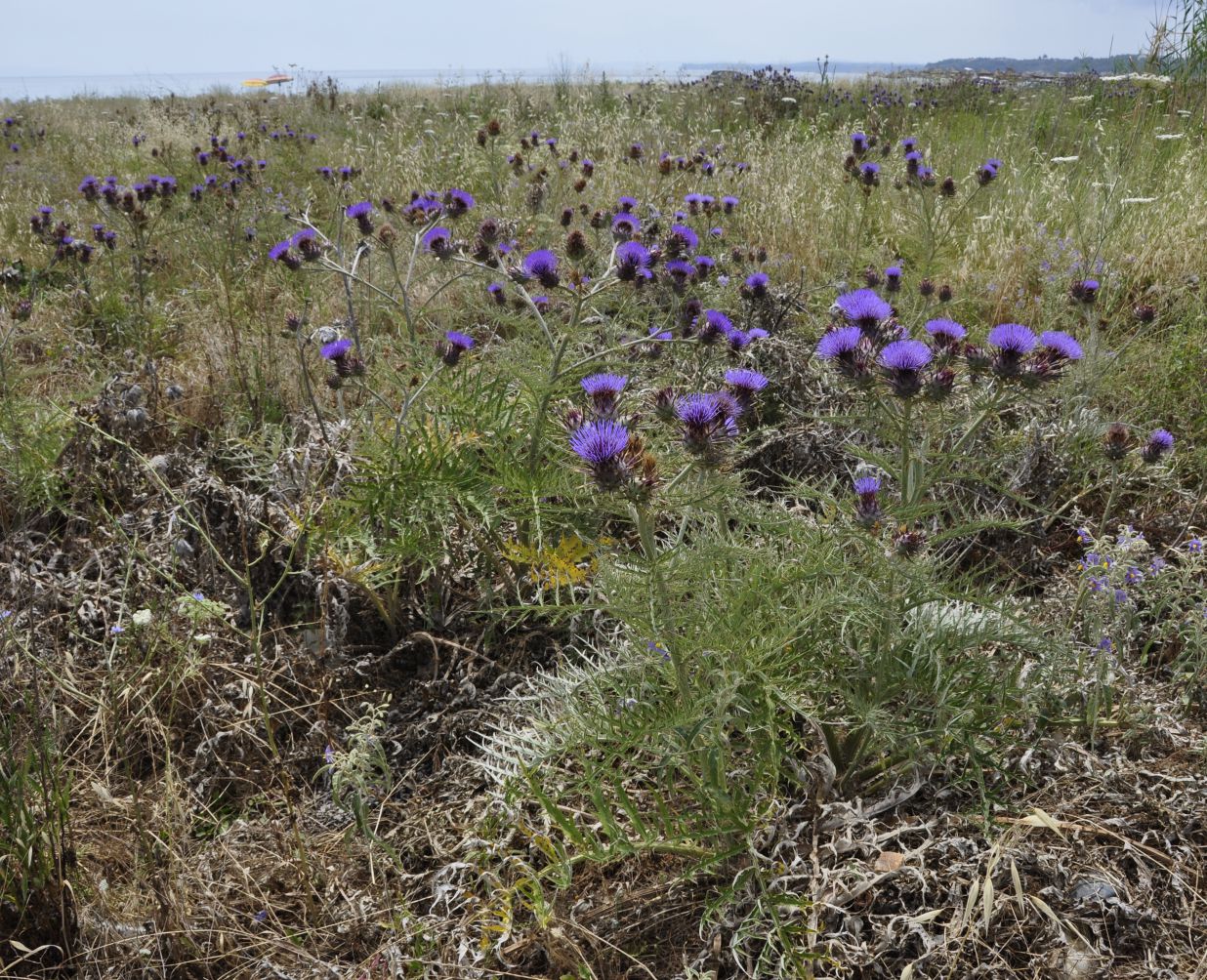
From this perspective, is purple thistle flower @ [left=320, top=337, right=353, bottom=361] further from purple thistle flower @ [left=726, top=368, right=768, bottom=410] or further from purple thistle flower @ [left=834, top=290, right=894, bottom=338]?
purple thistle flower @ [left=834, top=290, right=894, bottom=338]

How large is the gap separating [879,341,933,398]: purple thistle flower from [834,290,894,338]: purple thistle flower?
8.4 inches

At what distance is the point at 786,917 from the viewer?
145 cm

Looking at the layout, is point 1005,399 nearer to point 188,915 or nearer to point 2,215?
point 188,915

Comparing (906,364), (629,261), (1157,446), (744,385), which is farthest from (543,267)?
(1157,446)

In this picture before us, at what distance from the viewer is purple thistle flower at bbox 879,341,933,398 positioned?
151 centimetres

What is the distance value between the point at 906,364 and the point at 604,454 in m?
0.62

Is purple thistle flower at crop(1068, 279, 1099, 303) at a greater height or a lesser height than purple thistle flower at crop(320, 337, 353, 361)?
greater

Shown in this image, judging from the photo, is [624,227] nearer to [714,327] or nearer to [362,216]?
[714,327]

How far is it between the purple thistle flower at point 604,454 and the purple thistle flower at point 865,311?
28.5 inches

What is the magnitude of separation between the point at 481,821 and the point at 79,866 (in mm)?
796

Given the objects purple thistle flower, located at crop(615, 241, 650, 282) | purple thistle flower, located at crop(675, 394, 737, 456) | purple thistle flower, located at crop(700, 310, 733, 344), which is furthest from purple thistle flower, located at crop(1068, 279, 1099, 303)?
purple thistle flower, located at crop(675, 394, 737, 456)

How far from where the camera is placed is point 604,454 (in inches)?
50.7

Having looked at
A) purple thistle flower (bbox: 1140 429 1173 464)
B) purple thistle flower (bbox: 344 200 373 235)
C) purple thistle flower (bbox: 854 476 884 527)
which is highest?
purple thistle flower (bbox: 344 200 373 235)

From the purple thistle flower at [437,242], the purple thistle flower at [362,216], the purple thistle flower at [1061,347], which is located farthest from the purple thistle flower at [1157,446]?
the purple thistle flower at [362,216]
